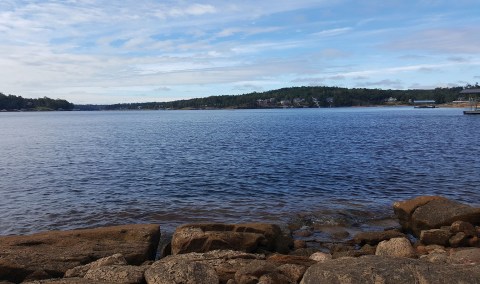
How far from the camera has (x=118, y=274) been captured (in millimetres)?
9633

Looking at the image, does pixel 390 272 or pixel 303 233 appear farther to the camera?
pixel 303 233

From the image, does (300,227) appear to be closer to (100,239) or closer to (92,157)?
(100,239)

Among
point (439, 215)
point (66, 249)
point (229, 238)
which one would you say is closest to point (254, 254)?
point (229, 238)

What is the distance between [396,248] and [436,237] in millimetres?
2656

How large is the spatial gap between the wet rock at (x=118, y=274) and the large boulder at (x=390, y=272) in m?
3.72

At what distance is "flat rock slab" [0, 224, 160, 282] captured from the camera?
428 inches

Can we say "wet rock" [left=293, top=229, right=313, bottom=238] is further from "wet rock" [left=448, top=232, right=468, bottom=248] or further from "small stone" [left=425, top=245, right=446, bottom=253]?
"wet rock" [left=448, top=232, right=468, bottom=248]

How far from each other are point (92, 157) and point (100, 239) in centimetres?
3130

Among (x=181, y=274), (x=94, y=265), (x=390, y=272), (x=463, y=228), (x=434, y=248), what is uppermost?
(x=390, y=272)

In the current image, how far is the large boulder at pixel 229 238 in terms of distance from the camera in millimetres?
13016

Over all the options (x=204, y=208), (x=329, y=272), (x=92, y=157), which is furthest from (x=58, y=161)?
(x=329, y=272)

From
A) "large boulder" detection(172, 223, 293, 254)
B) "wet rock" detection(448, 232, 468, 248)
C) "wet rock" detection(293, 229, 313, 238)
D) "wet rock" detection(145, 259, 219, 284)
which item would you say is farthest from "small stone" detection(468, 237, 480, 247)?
"wet rock" detection(145, 259, 219, 284)

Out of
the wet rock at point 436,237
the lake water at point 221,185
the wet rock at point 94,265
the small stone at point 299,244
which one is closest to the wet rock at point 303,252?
the small stone at point 299,244

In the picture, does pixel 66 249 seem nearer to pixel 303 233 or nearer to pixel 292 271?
pixel 292 271
